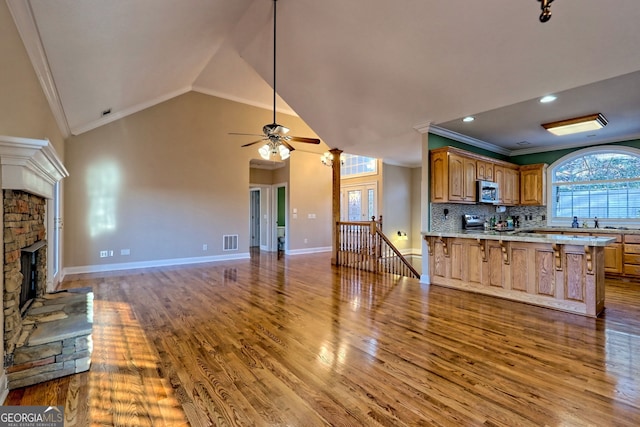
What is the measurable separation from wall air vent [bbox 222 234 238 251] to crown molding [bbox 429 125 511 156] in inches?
210

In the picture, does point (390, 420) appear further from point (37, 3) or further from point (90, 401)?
point (37, 3)

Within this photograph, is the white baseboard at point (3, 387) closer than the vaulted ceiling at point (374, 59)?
Yes

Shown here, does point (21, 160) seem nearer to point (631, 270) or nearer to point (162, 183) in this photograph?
point (162, 183)

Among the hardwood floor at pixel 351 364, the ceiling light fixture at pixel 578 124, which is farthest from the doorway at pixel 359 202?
the hardwood floor at pixel 351 364

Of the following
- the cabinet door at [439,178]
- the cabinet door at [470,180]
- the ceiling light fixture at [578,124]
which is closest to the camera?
the ceiling light fixture at [578,124]

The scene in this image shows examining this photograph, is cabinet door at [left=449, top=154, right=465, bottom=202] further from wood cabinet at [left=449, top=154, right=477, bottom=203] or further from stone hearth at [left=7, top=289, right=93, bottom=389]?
stone hearth at [left=7, top=289, right=93, bottom=389]

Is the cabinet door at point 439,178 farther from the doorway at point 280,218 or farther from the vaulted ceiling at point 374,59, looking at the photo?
the doorway at point 280,218

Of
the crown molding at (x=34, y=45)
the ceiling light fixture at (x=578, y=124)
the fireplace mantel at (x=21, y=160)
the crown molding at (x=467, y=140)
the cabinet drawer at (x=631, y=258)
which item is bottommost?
the cabinet drawer at (x=631, y=258)

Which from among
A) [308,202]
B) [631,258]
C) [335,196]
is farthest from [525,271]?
[308,202]

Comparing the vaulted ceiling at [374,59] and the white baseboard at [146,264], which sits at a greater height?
the vaulted ceiling at [374,59]

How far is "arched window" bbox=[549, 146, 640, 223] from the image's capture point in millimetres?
5590

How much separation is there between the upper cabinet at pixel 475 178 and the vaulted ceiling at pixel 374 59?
0.47 meters

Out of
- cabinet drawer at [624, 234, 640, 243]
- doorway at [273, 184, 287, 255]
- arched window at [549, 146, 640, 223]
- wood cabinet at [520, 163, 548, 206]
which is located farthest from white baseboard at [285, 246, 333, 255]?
cabinet drawer at [624, 234, 640, 243]

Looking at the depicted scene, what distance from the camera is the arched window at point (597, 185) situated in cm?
559
